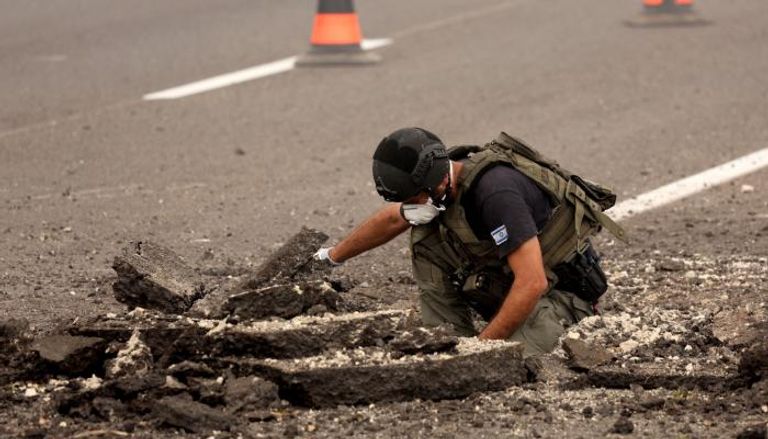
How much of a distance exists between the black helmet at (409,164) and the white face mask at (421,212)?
0.55ft

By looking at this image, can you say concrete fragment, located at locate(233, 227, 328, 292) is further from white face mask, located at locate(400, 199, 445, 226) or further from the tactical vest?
the tactical vest

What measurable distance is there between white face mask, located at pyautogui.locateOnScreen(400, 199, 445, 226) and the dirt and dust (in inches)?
15.9

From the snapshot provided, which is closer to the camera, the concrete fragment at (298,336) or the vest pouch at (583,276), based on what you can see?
the concrete fragment at (298,336)

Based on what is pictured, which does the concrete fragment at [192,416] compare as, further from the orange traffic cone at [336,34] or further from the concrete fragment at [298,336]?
the orange traffic cone at [336,34]

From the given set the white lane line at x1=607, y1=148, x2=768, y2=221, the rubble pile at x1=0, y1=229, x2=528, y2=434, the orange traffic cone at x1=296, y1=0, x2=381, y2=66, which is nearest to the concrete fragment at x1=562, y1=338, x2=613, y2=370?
the rubble pile at x1=0, y1=229, x2=528, y2=434

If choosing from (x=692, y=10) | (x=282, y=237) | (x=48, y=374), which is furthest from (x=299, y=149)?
(x=692, y=10)

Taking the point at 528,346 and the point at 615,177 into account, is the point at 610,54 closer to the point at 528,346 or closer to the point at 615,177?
the point at 615,177

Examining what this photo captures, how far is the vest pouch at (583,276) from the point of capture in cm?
595

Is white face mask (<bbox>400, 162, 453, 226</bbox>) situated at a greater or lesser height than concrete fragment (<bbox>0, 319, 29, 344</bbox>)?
greater

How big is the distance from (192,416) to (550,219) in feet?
5.78

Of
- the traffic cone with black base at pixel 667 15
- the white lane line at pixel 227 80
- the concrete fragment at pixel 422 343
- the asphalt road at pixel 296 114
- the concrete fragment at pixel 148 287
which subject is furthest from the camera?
the traffic cone with black base at pixel 667 15

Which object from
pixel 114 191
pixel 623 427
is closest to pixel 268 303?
pixel 623 427

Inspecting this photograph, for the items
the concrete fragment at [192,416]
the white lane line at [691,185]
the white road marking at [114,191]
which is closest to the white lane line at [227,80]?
the white road marking at [114,191]

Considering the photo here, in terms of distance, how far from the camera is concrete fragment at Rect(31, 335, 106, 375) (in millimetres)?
5137
